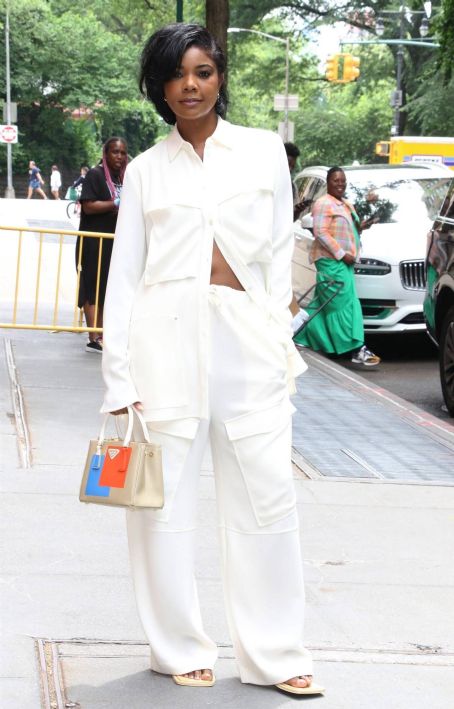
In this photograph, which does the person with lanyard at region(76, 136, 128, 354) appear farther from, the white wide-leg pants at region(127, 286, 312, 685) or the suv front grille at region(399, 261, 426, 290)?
the white wide-leg pants at region(127, 286, 312, 685)

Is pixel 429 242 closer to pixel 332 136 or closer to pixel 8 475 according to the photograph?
pixel 8 475

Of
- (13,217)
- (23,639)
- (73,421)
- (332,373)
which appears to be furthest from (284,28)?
(23,639)

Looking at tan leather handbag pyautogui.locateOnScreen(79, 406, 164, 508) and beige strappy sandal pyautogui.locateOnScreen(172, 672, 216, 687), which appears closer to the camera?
tan leather handbag pyautogui.locateOnScreen(79, 406, 164, 508)

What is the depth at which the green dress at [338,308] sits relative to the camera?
12305 mm

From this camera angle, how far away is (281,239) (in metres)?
4.01

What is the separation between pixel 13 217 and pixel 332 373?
83.0ft

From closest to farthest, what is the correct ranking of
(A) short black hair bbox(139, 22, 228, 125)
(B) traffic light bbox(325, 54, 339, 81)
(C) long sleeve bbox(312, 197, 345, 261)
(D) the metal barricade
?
(A) short black hair bbox(139, 22, 228, 125)
(D) the metal barricade
(C) long sleeve bbox(312, 197, 345, 261)
(B) traffic light bbox(325, 54, 339, 81)

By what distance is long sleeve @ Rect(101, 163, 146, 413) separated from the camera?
389cm

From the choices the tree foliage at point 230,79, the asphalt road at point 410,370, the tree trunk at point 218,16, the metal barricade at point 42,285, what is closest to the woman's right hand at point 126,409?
the asphalt road at point 410,370

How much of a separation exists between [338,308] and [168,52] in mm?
8560

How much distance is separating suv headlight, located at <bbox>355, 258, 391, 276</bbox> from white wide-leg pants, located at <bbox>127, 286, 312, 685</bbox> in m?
9.21

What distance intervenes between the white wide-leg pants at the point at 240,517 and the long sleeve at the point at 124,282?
9.2 inches

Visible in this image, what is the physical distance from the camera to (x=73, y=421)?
808 centimetres

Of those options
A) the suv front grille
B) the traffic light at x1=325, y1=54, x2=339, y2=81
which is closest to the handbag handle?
the suv front grille
